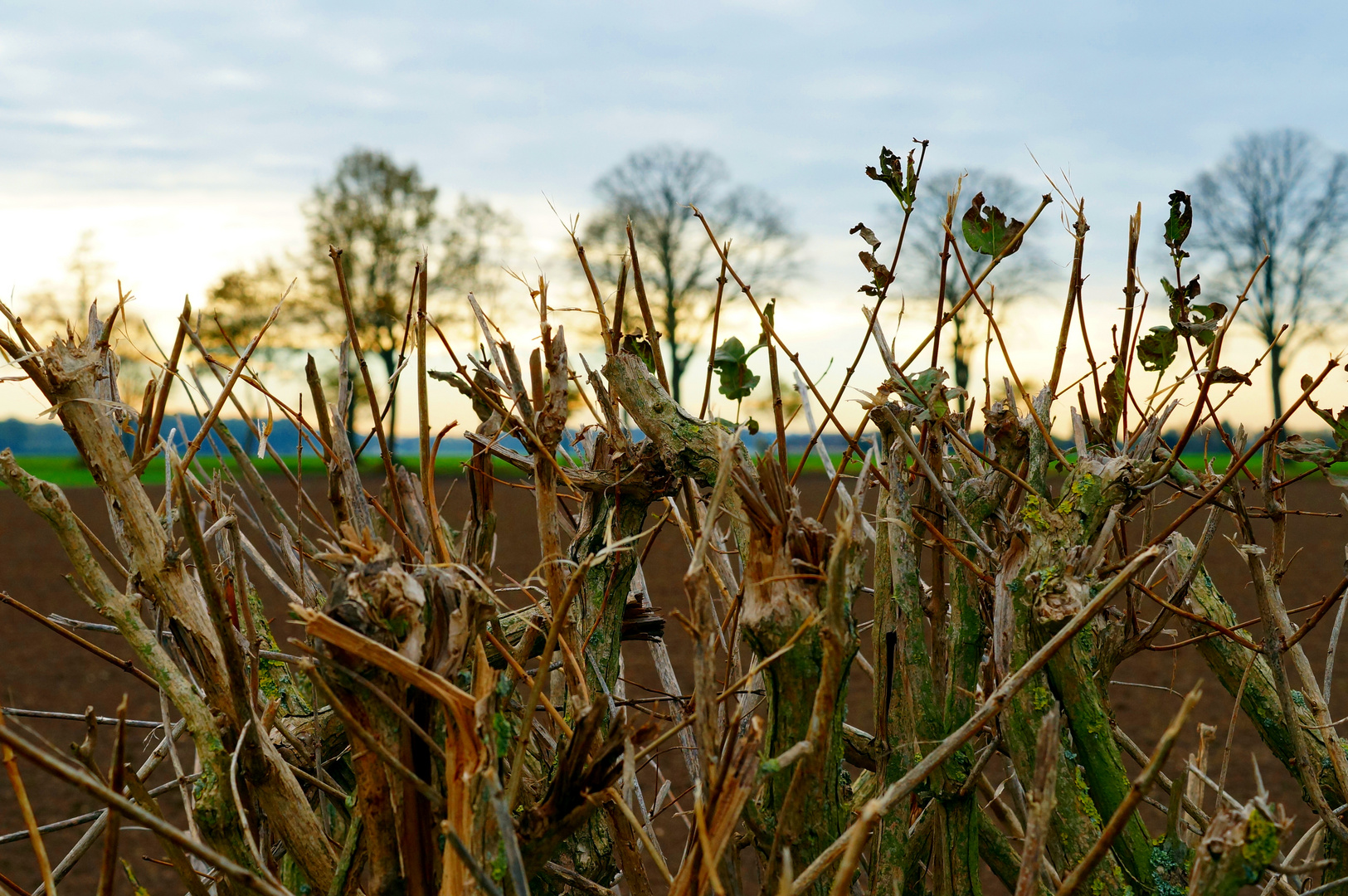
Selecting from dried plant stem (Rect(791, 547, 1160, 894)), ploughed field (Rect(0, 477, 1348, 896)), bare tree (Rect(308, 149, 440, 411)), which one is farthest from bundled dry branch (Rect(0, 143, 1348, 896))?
bare tree (Rect(308, 149, 440, 411))

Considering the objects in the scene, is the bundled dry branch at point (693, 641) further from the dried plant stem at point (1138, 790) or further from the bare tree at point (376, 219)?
the bare tree at point (376, 219)

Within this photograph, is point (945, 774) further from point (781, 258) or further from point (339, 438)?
point (781, 258)

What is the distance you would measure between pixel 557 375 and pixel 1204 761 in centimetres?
92

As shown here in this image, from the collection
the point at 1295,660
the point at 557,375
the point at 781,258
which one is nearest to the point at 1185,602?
the point at 1295,660

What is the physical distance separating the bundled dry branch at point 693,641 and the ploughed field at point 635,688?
0.18m

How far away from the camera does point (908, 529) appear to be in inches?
43.8

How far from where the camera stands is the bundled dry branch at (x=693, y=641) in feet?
2.32

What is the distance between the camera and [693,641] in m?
0.69

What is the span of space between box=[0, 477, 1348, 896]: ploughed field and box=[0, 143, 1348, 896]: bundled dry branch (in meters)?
0.18

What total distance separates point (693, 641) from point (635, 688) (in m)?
6.09

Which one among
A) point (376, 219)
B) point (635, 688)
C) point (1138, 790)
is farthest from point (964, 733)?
point (376, 219)

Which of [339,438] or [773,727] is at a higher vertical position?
[339,438]

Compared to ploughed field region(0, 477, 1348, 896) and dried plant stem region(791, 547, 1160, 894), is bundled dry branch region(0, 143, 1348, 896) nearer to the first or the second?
dried plant stem region(791, 547, 1160, 894)

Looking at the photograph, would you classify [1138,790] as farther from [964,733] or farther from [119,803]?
[119,803]
